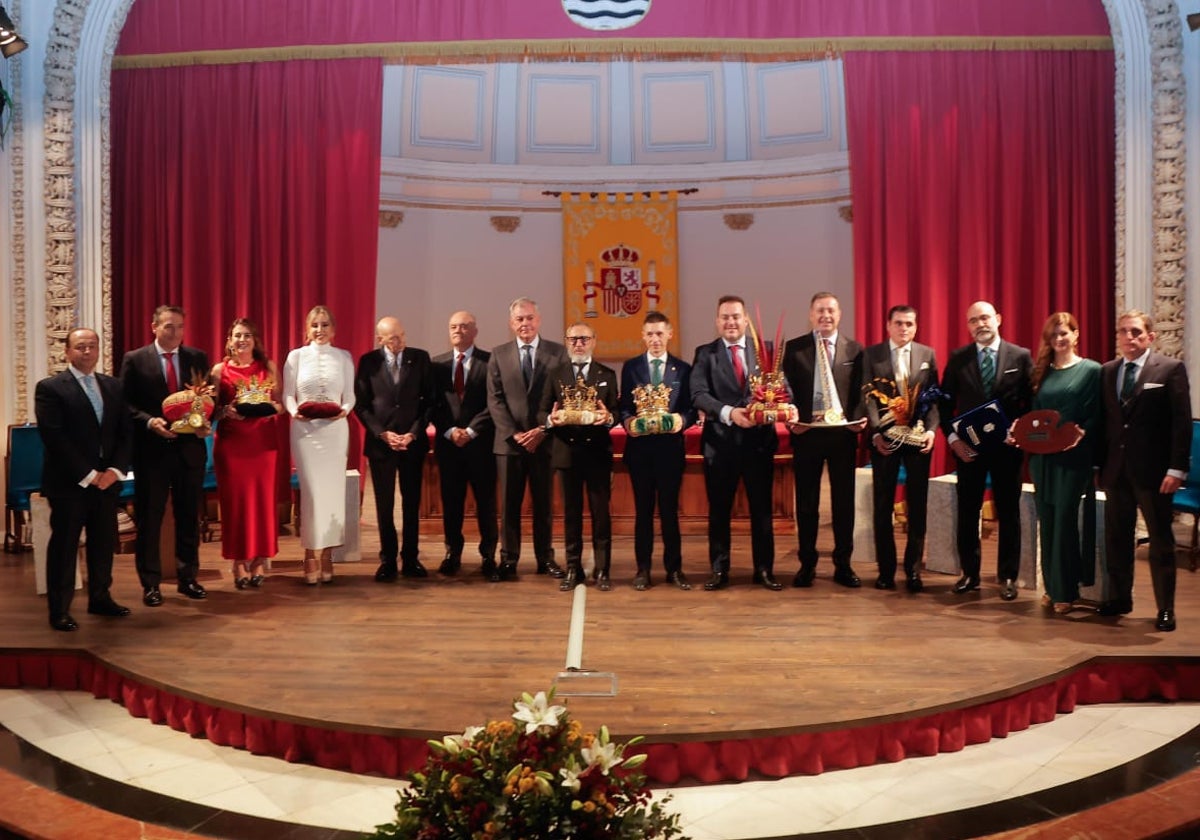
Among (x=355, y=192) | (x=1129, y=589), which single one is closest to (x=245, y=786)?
(x=1129, y=589)

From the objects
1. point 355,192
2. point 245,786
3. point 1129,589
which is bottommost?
point 245,786

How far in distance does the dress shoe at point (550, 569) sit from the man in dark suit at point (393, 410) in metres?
0.73

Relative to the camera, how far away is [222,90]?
22.9 ft

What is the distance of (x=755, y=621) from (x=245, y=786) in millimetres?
2250

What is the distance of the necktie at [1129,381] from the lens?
4434 millimetres

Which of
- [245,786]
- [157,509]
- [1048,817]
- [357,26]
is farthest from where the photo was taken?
[357,26]

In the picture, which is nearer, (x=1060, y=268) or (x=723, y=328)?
(x=723, y=328)

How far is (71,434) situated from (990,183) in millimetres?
5591

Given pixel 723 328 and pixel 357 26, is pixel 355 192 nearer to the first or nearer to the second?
pixel 357 26

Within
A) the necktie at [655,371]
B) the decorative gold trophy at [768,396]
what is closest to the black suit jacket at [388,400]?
the necktie at [655,371]

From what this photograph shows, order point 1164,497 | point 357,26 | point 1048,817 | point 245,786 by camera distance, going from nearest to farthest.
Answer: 1. point 1048,817
2. point 245,786
3. point 1164,497
4. point 357,26

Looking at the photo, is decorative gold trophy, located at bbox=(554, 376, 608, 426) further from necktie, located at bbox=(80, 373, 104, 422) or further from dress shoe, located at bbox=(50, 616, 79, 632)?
dress shoe, located at bbox=(50, 616, 79, 632)

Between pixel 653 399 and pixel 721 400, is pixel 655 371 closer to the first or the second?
pixel 653 399

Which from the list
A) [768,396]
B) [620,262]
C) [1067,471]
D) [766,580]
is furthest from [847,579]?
[620,262]
